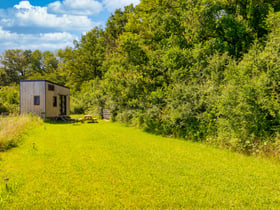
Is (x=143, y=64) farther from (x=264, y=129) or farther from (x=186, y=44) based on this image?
(x=264, y=129)

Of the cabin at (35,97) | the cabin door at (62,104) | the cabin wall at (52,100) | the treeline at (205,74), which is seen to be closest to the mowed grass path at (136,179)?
the treeline at (205,74)

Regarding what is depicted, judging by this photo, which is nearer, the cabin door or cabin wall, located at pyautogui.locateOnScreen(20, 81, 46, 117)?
cabin wall, located at pyautogui.locateOnScreen(20, 81, 46, 117)

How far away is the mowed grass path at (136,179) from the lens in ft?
12.6

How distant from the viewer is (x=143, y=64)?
13.9 m

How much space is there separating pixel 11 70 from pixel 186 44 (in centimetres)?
4807

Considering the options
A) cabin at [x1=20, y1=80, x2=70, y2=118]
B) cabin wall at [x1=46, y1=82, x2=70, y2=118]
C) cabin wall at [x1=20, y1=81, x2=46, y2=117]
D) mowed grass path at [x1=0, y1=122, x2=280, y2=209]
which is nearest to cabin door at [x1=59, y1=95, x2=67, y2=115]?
cabin wall at [x1=46, y1=82, x2=70, y2=118]

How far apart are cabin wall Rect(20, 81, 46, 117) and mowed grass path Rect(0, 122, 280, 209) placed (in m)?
10.1

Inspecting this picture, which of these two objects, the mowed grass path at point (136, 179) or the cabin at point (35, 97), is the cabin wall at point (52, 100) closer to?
the cabin at point (35, 97)

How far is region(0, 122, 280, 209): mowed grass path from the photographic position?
3.85 metres

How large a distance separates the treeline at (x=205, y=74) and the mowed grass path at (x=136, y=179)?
145 centimetres

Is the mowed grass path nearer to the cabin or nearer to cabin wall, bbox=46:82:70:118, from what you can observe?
the cabin

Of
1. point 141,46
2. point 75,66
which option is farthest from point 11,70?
point 141,46

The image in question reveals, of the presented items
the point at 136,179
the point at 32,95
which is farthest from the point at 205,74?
the point at 32,95

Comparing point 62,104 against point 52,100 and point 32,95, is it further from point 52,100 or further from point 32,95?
point 32,95
